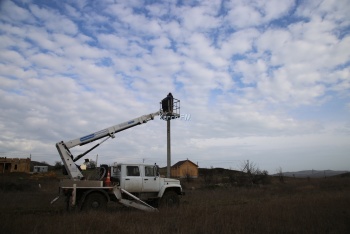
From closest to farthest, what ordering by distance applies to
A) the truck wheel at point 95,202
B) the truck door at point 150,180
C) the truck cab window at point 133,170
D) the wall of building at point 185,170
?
the truck wheel at point 95,202 → the truck cab window at point 133,170 → the truck door at point 150,180 → the wall of building at point 185,170

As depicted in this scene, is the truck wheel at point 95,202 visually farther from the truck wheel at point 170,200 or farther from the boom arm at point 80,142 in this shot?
the truck wheel at point 170,200

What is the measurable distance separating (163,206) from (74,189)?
4.10 meters

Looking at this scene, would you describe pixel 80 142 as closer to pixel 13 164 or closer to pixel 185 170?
pixel 185 170

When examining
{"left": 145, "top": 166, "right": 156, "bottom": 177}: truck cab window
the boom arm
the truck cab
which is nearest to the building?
the boom arm

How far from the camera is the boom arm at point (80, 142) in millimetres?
14008

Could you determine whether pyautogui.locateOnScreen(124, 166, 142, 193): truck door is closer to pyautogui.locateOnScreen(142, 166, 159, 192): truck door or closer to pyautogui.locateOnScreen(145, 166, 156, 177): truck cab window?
pyautogui.locateOnScreen(142, 166, 159, 192): truck door

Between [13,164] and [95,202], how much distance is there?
48530mm


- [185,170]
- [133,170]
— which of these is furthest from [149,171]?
[185,170]

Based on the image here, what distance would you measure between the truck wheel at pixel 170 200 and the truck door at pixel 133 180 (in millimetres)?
1280

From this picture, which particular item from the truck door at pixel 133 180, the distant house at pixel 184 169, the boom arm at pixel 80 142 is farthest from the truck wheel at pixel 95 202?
the distant house at pixel 184 169

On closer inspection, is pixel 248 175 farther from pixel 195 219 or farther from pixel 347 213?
pixel 195 219

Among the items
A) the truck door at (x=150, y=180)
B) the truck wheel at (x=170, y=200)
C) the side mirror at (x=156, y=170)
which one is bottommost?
the truck wheel at (x=170, y=200)

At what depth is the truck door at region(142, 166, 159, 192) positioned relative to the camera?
46.3 feet

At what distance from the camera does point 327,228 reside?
29.4 ft
